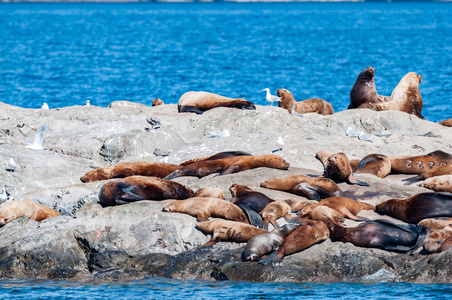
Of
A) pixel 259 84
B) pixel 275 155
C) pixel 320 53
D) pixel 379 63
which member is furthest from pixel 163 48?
pixel 275 155

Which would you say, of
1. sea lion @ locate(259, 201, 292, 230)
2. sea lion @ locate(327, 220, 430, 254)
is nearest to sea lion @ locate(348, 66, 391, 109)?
sea lion @ locate(259, 201, 292, 230)

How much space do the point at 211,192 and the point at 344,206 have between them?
2178 millimetres

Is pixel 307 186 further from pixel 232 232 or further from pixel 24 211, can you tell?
pixel 24 211

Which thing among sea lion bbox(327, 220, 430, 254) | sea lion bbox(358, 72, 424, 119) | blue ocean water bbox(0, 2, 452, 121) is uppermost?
sea lion bbox(327, 220, 430, 254)

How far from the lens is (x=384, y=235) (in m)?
10.2

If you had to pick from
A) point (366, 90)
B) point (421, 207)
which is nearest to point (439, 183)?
point (421, 207)

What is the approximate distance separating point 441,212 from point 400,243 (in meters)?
1.27

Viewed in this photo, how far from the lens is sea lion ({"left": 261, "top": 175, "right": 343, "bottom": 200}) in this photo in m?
12.2

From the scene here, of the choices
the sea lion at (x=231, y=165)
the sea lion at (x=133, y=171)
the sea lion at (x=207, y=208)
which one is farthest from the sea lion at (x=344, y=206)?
the sea lion at (x=133, y=171)

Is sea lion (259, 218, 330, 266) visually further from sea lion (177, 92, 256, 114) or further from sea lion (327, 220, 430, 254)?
sea lion (177, 92, 256, 114)

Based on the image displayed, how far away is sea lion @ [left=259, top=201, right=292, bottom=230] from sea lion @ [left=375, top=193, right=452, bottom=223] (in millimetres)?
1563

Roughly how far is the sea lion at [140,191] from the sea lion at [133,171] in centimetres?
148

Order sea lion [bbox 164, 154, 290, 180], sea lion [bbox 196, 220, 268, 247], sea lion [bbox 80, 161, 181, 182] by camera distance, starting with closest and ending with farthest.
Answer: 1. sea lion [bbox 196, 220, 268, 247]
2. sea lion [bbox 164, 154, 290, 180]
3. sea lion [bbox 80, 161, 181, 182]

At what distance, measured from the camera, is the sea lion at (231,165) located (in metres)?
13.6
